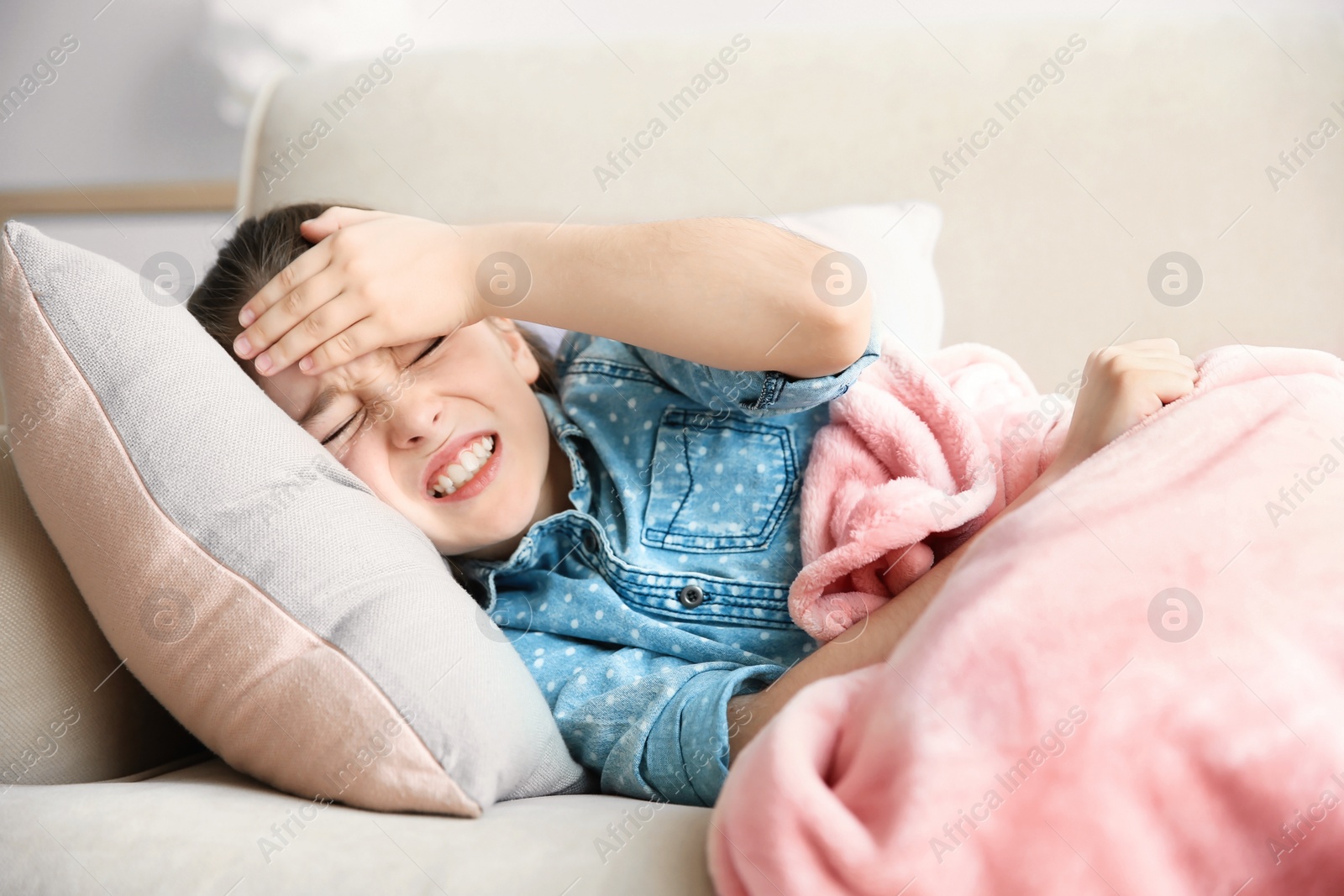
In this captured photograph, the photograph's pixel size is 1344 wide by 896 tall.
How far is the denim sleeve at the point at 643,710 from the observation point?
656 millimetres

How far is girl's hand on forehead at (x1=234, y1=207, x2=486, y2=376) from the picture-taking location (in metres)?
0.76

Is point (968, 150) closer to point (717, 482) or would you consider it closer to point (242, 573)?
point (717, 482)

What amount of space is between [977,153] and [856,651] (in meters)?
0.77

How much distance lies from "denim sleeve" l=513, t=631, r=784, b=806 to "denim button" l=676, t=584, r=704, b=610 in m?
0.05

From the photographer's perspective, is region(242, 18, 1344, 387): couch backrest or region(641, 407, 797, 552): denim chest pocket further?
region(242, 18, 1344, 387): couch backrest

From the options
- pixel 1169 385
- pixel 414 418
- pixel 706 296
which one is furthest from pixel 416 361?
pixel 1169 385

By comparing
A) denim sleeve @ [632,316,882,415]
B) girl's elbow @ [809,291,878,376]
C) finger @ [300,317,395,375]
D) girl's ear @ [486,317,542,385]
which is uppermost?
girl's elbow @ [809,291,878,376]

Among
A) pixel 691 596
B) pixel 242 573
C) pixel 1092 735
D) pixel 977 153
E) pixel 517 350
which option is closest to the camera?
pixel 1092 735

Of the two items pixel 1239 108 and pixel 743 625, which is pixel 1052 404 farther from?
pixel 1239 108

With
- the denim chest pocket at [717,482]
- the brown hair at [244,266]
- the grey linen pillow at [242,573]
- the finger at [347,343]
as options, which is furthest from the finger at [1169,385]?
the brown hair at [244,266]

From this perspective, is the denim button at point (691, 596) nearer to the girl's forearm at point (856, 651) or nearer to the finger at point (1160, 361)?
the girl's forearm at point (856, 651)

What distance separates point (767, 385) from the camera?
0.77m

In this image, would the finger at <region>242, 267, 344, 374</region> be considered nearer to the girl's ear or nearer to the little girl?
the little girl

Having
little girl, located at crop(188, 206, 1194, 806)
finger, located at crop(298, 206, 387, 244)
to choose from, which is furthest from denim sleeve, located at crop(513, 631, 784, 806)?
finger, located at crop(298, 206, 387, 244)
